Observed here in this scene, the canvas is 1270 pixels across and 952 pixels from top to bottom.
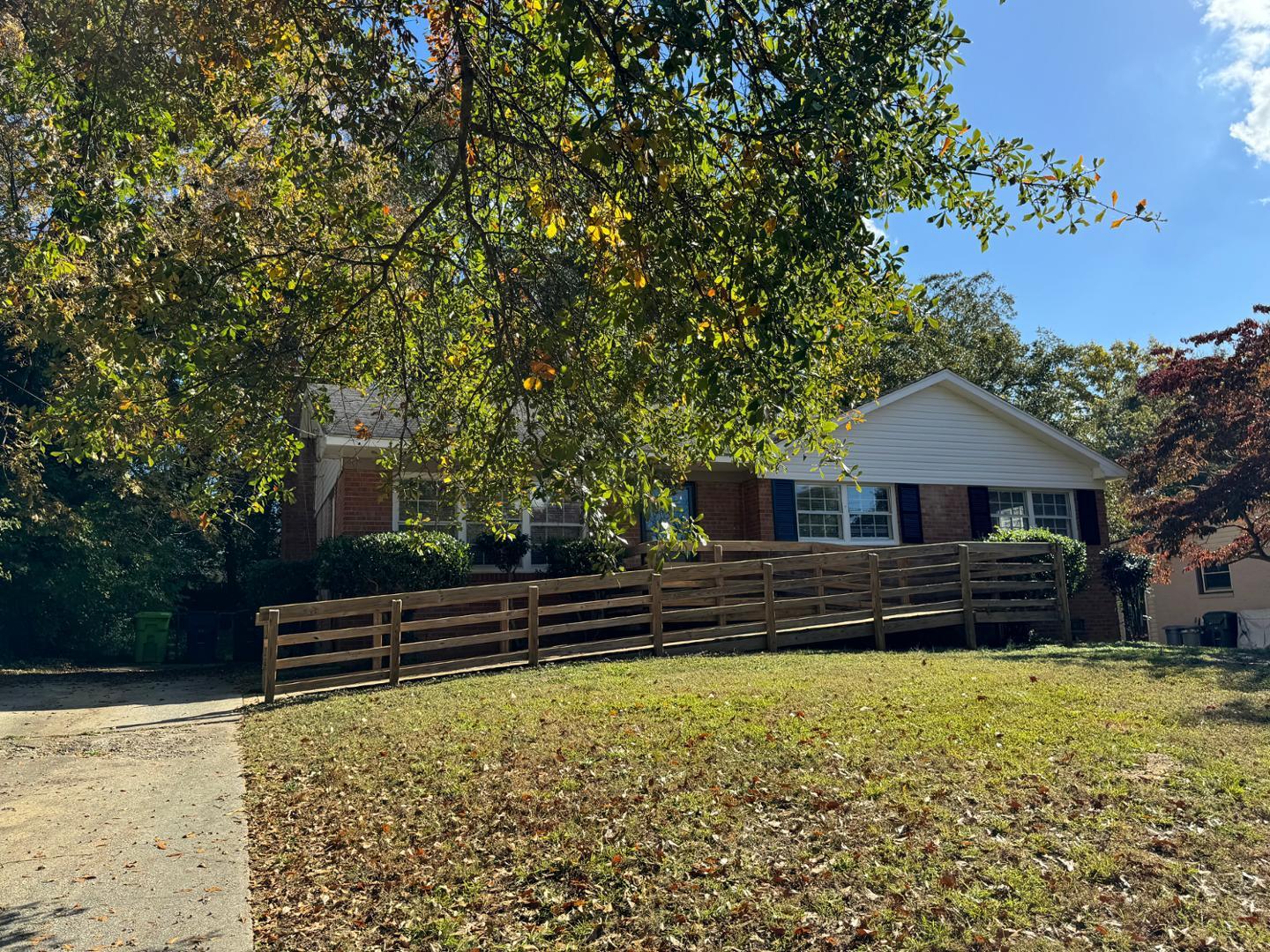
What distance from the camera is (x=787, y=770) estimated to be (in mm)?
6777

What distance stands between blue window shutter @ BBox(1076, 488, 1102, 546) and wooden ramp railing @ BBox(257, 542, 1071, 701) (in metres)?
5.56

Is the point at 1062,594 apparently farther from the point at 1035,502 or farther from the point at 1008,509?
the point at 1035,502

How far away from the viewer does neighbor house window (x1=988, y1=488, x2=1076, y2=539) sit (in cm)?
2086

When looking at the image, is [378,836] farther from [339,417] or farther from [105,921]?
[339,417]

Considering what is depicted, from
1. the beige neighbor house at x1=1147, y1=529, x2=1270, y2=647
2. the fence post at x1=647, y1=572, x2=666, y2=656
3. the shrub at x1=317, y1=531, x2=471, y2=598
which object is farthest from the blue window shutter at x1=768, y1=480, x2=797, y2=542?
the beige neighbor house at x1=1147, y1=529, x2=1270, y2=647

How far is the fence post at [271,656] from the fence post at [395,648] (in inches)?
55.2

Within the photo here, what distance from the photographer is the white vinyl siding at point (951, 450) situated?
19641 mm

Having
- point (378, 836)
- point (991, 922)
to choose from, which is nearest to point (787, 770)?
point (991, 922)

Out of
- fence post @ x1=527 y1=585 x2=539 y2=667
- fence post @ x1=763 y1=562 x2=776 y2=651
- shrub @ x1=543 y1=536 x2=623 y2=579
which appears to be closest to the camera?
fence post @ x1=527 y1=585 x2=539 y2=667

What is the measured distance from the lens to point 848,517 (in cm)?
1966

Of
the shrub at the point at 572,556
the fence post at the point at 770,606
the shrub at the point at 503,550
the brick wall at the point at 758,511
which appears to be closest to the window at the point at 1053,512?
the brick wall at the point at 758,511

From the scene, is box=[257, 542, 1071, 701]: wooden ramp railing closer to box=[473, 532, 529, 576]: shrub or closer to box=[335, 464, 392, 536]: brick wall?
box=[473, 532, 529, 576]: shrub

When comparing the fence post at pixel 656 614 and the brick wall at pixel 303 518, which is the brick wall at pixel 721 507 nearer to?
the fence post at pixel 656 614

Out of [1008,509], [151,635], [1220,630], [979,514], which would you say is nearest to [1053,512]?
[1008,509]
